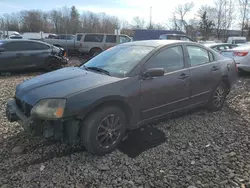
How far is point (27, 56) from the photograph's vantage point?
9852 millimetres

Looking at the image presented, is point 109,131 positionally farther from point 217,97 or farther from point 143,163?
point 217,97

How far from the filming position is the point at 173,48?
4.22m

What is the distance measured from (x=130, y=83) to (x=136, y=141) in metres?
0.96

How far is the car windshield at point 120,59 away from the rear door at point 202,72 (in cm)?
98

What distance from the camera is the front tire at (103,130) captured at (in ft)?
10.3

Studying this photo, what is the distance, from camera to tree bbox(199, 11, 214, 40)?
147 feet

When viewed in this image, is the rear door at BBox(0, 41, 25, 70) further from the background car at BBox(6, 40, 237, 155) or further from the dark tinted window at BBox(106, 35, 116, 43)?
the dark tinted window at BBox(106, 35, 116, 43)

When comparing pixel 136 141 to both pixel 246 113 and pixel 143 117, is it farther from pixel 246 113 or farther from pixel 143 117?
pixel 246 113

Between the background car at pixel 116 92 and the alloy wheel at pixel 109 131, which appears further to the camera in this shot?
the alloy wheel at pixel 109 131

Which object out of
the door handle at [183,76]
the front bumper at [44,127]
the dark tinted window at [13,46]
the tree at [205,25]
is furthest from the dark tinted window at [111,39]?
the tree at [205,25]

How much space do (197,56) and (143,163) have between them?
246 cm

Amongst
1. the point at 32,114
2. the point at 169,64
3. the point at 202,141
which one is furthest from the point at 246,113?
the point at 32,114

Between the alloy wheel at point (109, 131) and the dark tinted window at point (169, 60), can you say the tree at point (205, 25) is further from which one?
the alloy wheel at point (109, 131)

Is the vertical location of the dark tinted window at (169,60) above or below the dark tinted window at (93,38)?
below
